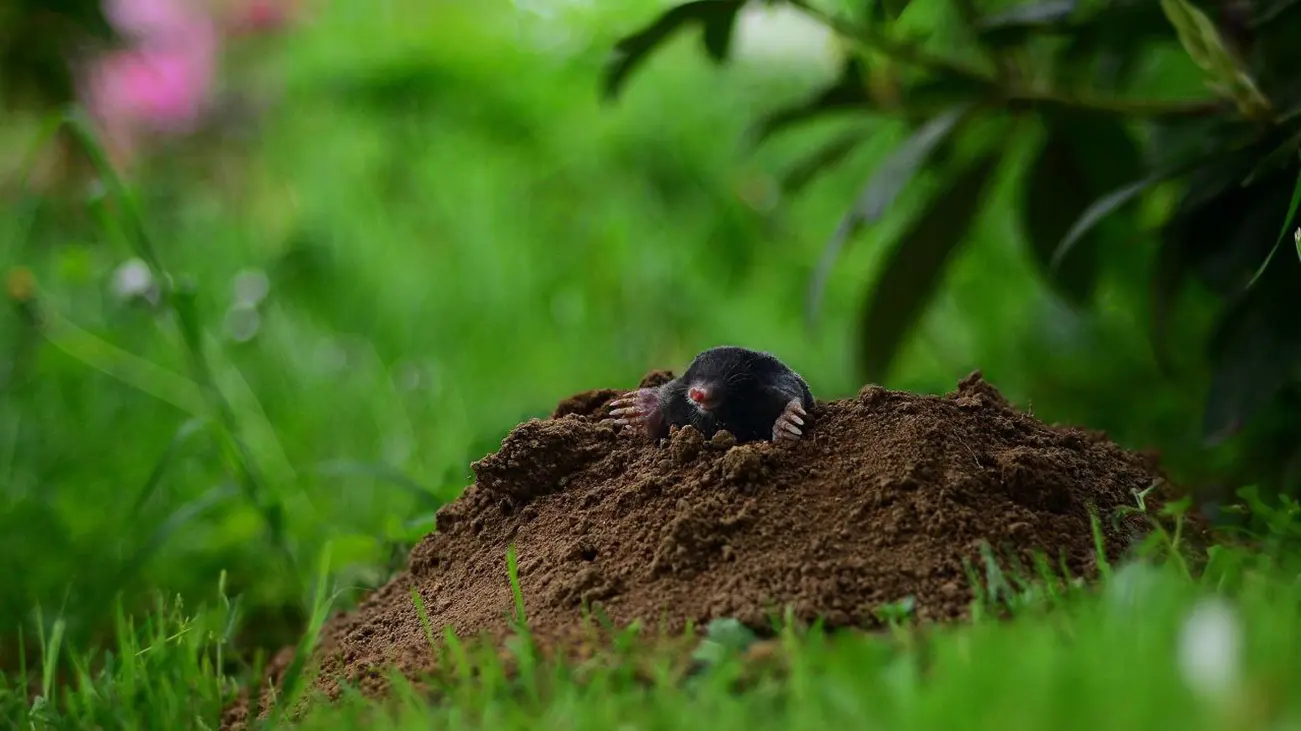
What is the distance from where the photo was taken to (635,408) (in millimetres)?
1894

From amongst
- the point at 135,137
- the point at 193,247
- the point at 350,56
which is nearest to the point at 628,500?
the point at 193,247

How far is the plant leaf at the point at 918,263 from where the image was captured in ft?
9.17

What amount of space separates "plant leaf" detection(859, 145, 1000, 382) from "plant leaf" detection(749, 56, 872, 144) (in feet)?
0.98

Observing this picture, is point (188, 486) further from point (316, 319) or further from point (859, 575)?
point (859, 575)

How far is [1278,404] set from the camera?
9.37 feet

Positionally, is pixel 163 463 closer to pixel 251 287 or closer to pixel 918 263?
pixel 918 263

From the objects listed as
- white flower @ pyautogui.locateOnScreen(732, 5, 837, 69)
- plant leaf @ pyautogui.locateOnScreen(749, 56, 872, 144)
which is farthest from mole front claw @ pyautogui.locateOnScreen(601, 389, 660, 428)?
white flower @ pyautogui.locateOnScreen(732, 5, 837, 69)

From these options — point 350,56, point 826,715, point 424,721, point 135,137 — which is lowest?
point 424,721

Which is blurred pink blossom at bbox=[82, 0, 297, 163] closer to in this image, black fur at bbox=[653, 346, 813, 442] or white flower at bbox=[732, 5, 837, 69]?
white flower at bbox=[732, 5, 837, 69]

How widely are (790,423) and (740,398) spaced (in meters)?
0.08

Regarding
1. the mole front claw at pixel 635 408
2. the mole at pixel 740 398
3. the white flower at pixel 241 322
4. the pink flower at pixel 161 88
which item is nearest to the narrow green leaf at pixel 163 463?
the mole front claw at pixel 635 408

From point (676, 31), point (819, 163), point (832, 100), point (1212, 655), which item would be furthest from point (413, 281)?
point (1212, 655)

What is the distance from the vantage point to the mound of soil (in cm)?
151

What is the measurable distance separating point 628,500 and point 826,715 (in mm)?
637
